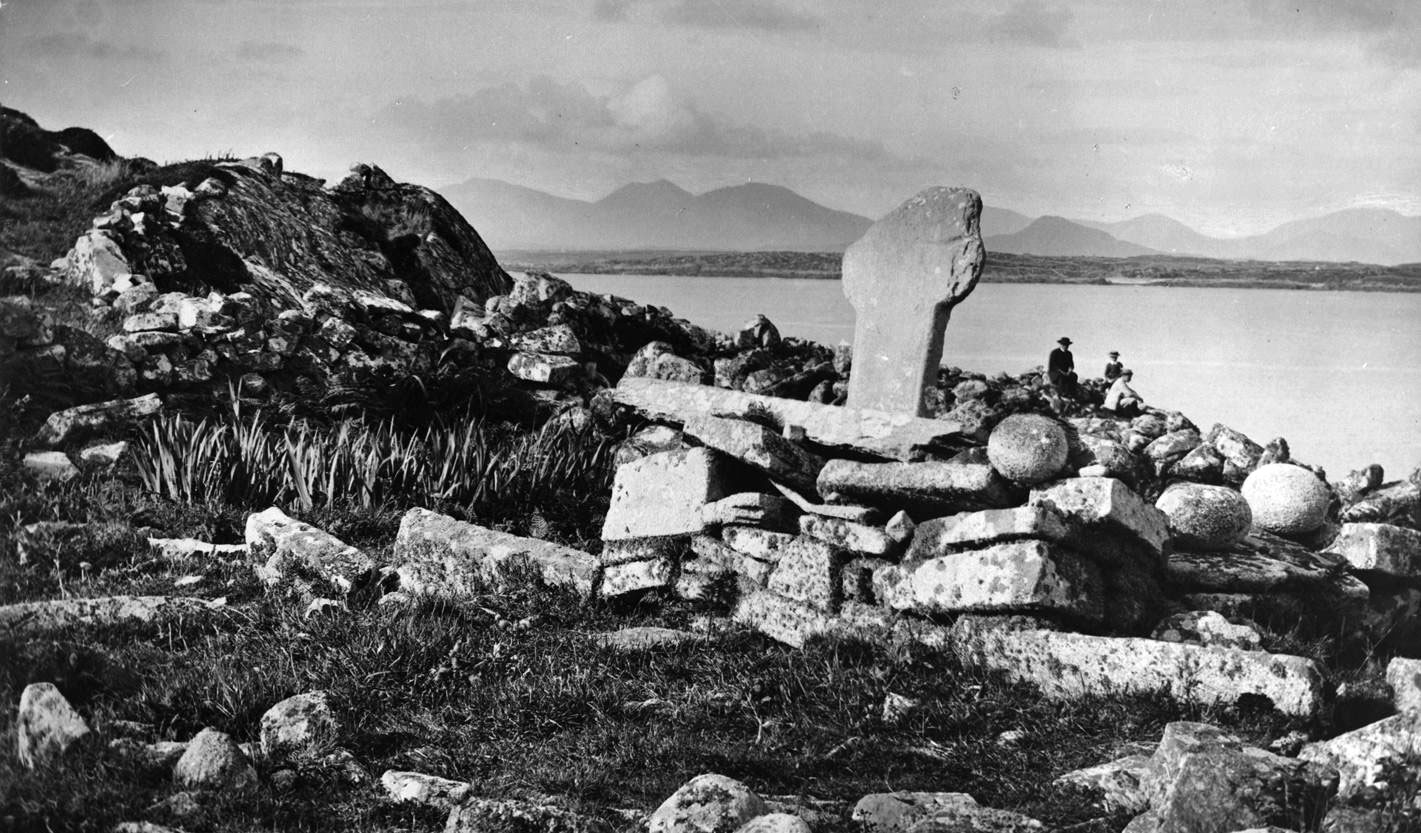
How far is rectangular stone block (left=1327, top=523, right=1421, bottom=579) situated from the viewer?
21.6 ft

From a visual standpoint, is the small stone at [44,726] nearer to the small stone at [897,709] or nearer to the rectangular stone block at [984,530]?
the small stone at [897,709]

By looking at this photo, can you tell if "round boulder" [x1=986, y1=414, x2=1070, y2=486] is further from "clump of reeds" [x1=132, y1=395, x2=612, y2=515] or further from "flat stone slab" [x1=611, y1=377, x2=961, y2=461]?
"clump of reeds" [x1=132, y1=395, x2=612, y2=515]

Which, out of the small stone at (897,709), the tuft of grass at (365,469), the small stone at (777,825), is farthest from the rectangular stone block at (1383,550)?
the tuft of grass at (365,469)

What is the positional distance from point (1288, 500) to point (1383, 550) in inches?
21.5

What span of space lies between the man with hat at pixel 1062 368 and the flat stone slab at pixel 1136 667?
5.61 metres

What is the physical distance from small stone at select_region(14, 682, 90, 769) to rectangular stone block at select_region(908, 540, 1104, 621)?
389cm

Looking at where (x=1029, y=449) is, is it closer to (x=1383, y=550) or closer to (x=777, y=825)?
(x=1383, y=550)

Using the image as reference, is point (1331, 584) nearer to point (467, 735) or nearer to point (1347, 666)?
point (1347, 666)

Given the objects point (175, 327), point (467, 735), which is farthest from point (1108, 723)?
point (175, 327)

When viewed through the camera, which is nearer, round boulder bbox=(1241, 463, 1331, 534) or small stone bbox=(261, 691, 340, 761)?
small stone bbox=(261, 691, 340, 761)

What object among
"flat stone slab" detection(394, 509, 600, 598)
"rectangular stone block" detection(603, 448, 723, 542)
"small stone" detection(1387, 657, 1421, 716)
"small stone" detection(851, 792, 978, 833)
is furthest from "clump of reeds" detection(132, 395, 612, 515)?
"small stone" detection(1387, 657, 1421, 716)

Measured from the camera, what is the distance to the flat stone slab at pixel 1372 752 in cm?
432

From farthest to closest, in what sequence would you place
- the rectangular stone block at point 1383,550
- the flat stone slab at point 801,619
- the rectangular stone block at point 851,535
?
the rectangular stone block at point 1383,550
the rectangular stone block at point 851,535
the flat stone slab at point 801,619

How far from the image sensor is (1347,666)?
6117 mm
